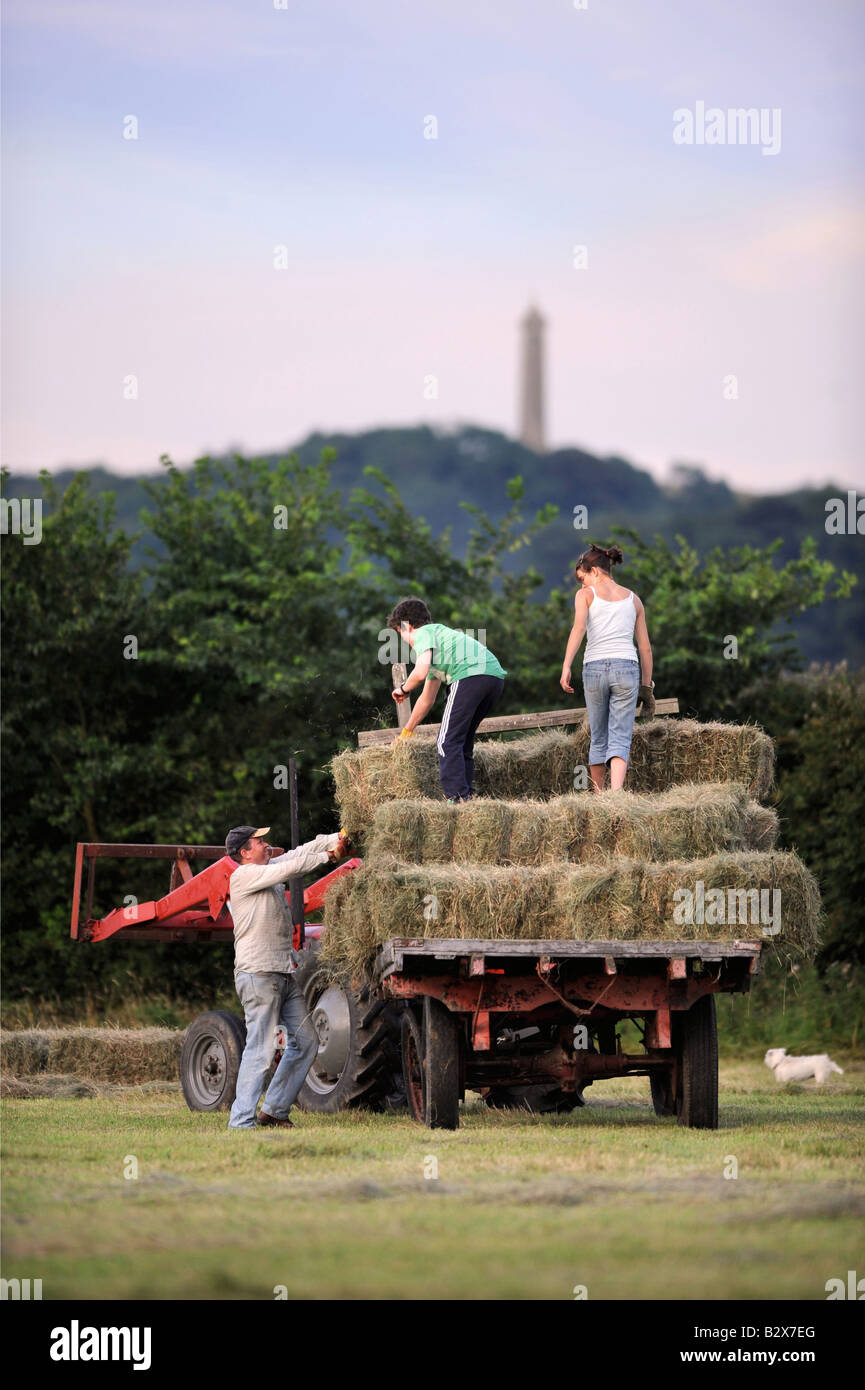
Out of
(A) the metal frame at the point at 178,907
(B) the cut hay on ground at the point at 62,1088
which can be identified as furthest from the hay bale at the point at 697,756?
(B) the cut hay on ground at the point at 62,1088

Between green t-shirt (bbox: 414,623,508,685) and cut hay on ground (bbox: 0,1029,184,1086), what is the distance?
18.0 ft

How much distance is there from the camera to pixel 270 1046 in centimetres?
1083

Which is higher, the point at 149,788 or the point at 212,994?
the point at 149,788

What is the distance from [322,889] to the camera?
12.3 m

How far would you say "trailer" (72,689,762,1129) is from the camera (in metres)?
9.52

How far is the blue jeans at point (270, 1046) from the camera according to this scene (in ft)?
35.1

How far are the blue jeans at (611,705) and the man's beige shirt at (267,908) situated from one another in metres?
1.97

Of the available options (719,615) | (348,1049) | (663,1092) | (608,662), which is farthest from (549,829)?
(719,615)

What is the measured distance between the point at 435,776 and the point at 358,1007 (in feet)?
5.48

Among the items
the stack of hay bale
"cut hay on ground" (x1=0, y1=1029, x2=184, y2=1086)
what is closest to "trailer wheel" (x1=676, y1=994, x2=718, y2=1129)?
the stack of hay bale

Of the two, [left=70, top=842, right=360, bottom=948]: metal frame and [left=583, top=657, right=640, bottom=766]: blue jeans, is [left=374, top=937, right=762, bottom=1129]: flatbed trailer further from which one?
[left=70, top=842, right=360, bottom=948]: metal frame

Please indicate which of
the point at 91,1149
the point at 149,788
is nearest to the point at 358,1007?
the point at 91,1149

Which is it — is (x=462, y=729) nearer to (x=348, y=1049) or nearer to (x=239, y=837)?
(x=239, y=837)

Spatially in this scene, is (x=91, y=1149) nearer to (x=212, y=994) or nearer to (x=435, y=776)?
(x=435, y=776)
